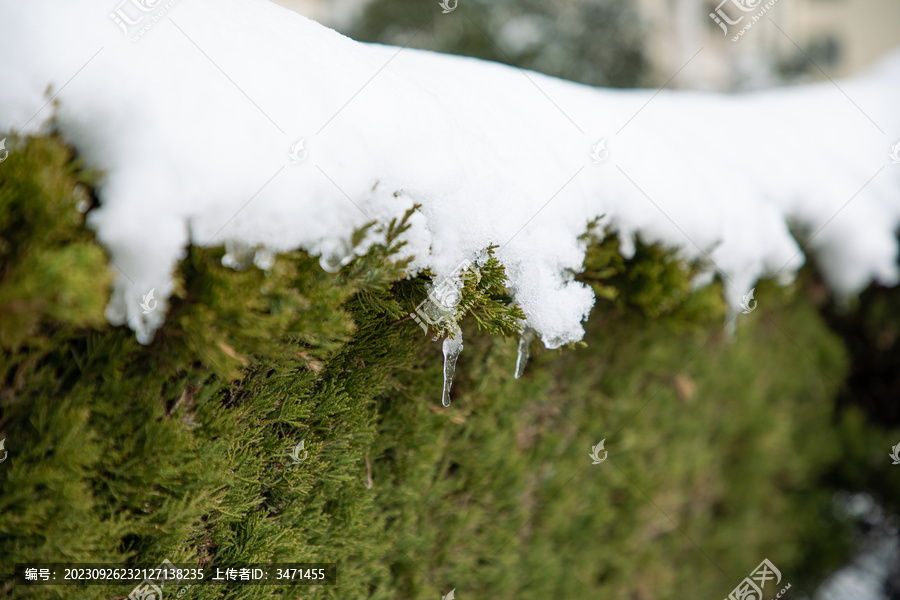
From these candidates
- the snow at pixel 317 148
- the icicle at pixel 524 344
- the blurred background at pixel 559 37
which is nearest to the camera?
the snow at pixel 317 148

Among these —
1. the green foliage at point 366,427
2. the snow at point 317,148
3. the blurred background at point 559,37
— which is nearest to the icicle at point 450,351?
the green foliage at point 366,427

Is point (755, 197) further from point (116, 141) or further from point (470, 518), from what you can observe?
point (116, 141)

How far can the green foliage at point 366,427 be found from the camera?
1.19 meters

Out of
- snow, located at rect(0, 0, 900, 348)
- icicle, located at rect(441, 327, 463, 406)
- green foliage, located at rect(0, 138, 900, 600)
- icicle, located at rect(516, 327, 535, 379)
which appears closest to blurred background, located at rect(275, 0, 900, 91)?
green foliage, located at rect(0, 138, 900, 600)

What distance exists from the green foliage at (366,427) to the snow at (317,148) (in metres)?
0.08

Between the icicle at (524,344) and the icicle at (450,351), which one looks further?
the icicle at (524,344)

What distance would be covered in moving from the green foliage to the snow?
0.08 m

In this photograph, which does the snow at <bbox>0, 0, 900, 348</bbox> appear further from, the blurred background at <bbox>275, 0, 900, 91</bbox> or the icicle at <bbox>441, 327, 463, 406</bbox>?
the blurred background at <bbox>275, 0, 900, 91</bbox>

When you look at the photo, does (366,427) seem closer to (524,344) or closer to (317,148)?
(524,344)

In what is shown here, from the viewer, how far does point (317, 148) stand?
1.32 meters

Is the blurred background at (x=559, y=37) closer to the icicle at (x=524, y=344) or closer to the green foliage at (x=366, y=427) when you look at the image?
the green foliage at (x=366, y=427)

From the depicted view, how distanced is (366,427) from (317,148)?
94cm

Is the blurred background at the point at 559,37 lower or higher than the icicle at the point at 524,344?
higher

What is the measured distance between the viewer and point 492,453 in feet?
8.04
